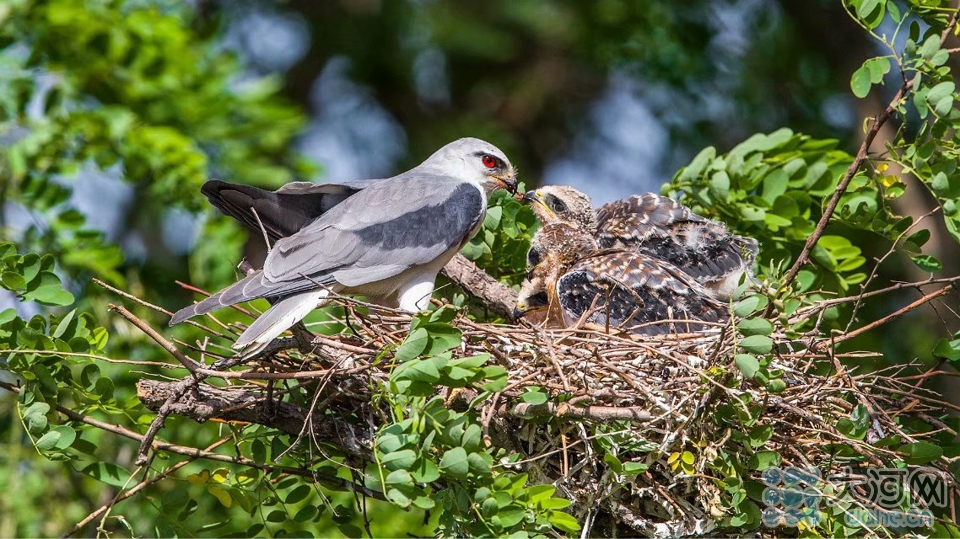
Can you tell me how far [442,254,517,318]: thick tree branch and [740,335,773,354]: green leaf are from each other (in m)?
1.98

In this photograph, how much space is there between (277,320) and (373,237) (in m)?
0.74

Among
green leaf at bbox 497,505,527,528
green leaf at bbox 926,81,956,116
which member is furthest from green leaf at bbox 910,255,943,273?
green leaf at bbox 497,505,527,528

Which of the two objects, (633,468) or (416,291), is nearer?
(633,468)

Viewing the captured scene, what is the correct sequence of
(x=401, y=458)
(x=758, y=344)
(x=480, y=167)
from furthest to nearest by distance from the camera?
(x=480, y=167) < (x=758, y=344) < (x=401, y=458)

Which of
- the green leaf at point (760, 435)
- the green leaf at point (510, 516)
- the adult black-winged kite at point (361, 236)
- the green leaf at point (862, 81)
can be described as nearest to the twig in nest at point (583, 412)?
the green leaf at point (760, 435)

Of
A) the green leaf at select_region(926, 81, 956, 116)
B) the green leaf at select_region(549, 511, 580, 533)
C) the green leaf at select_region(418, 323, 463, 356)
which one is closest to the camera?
the green leaf at select_region(418, 323, 463, 356)

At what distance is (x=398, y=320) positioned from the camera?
459 centimetres

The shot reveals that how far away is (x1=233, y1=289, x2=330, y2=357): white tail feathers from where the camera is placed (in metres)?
4.13

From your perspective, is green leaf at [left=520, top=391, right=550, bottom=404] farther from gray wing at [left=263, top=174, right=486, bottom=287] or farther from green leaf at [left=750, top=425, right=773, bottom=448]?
gray wing at [left=263, top=174, right=486, bottom=287]

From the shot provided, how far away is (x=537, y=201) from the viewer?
5.77 m

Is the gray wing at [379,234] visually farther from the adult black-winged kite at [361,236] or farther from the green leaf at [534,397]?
the green leaf at [534,397]

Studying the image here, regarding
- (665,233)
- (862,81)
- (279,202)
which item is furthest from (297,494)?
(862,81)

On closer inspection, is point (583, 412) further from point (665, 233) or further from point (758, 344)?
point (665, 233)

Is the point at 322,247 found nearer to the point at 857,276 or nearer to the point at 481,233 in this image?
the point at 481,233
